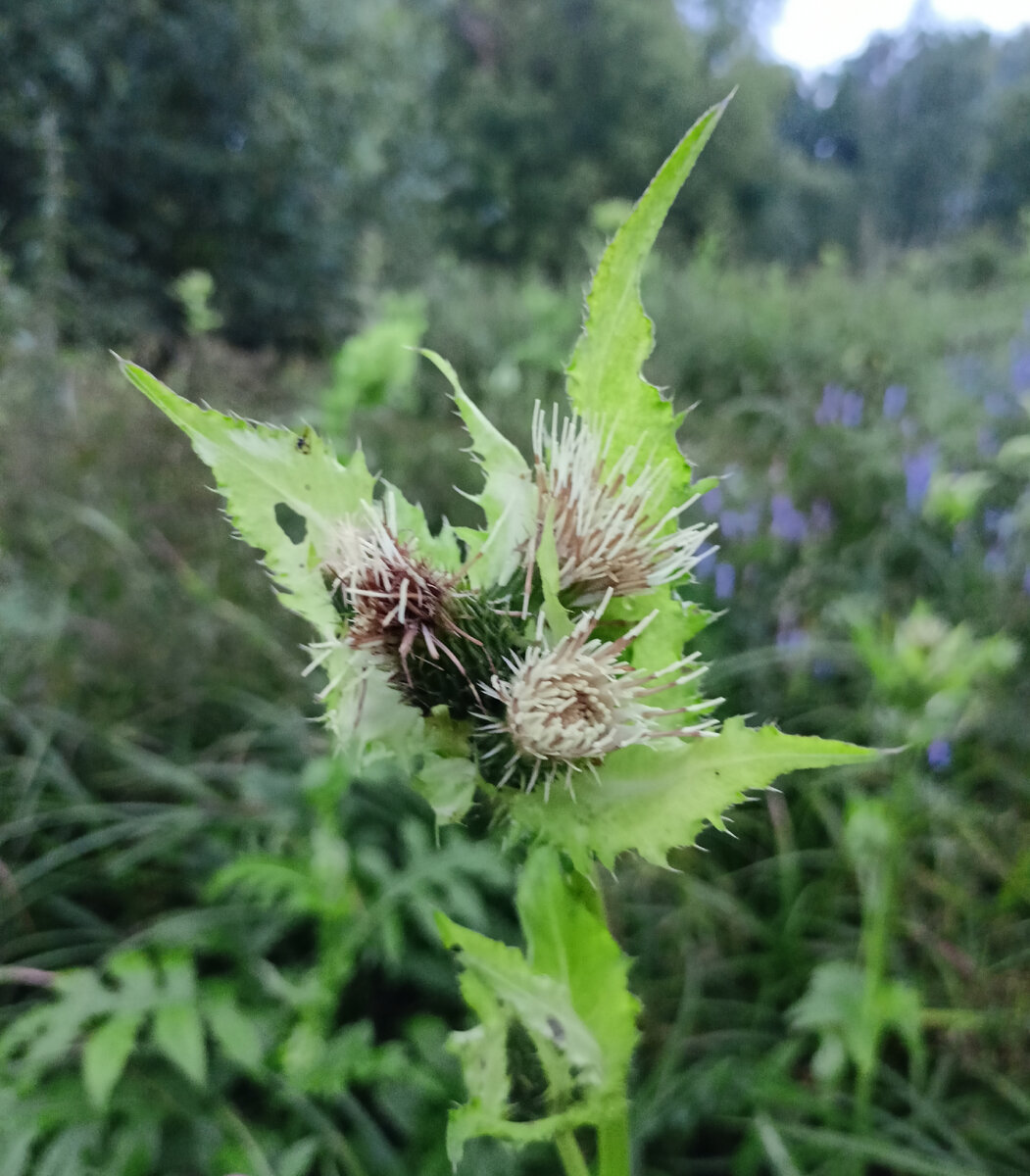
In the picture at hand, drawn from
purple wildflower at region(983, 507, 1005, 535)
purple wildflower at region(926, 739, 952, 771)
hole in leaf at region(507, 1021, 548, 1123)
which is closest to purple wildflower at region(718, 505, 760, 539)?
purple wildflower at region(983, 507, 1005, 535)

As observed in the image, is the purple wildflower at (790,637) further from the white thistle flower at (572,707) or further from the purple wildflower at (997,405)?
the purple wildflower at (997,405)

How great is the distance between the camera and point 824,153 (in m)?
30.6

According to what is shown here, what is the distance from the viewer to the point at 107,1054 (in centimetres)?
121

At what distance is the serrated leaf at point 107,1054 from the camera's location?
1.17 m

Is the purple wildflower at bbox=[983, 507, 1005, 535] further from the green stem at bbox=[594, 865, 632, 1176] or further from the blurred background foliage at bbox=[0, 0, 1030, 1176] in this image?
the green stem at bbox=[594, 865, 632, 1176]

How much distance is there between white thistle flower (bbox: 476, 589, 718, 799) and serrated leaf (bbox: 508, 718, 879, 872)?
0.02m

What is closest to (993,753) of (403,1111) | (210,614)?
(403,1111)

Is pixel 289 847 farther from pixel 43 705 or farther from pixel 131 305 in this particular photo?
pixel 131 305

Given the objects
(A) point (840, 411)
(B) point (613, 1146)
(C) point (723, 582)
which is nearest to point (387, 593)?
(B) point (613, 1146)

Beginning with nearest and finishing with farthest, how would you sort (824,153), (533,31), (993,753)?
(993,753)
(533,31)
(824,153)

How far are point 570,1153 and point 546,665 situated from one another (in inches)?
14.1

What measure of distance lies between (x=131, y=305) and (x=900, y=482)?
5.99 metres


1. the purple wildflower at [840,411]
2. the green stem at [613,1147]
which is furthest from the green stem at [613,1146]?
the purple wildflower at [840,411]

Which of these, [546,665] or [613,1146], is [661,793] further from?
[613,1146]
